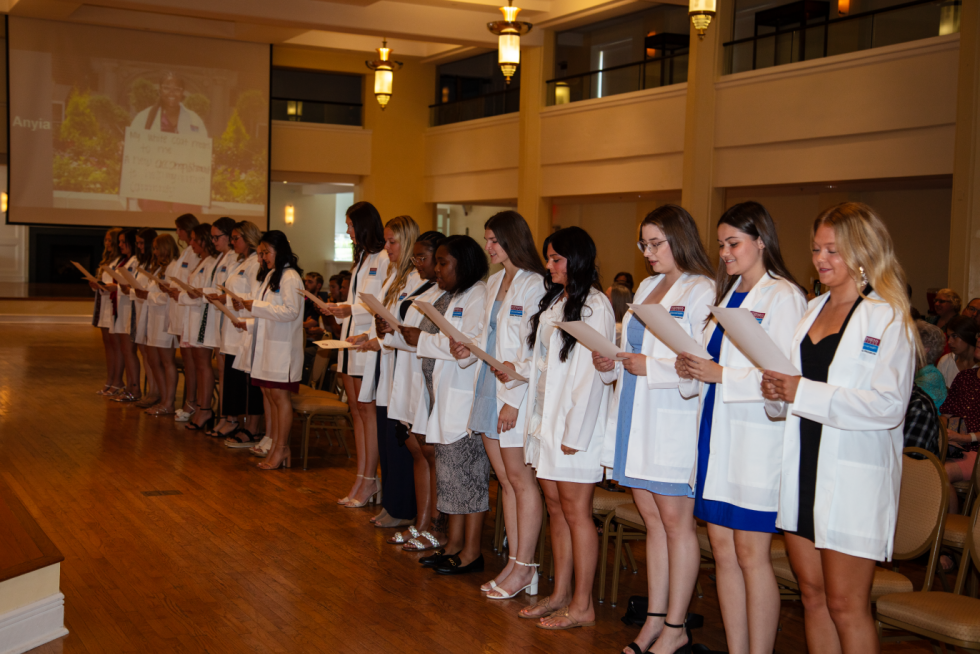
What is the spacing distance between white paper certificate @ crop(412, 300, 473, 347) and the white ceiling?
842 cm

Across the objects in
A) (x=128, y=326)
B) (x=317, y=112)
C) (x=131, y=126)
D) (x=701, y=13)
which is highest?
(x=317, y=112)

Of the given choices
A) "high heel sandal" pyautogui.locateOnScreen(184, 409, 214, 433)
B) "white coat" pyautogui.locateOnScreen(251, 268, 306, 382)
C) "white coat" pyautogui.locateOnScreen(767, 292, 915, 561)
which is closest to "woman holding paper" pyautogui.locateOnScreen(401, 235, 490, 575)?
"white coat" pyautogui.locateOnScreen(767, 292, 915, 561)

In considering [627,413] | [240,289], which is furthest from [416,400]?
[240,289]

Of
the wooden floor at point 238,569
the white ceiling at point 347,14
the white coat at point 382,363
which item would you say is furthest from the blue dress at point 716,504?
the white ceiling at point 347,14

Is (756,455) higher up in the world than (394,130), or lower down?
lower down

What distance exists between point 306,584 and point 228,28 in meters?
12.7

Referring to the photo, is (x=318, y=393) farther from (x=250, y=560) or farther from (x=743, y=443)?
(x=743, y=443)

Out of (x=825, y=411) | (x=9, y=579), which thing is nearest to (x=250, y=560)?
(x=9, y=579)

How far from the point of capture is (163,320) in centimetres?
859

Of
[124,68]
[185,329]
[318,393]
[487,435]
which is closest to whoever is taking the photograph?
[487,435]

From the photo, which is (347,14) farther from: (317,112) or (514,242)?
(514,242)

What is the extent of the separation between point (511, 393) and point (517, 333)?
0.26m

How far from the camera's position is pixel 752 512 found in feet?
9.41

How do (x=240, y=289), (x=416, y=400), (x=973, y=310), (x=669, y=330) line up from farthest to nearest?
(x=973, y=310) → (x=240, y=289) → (x=416, y=400) → (x=669, y=330)
